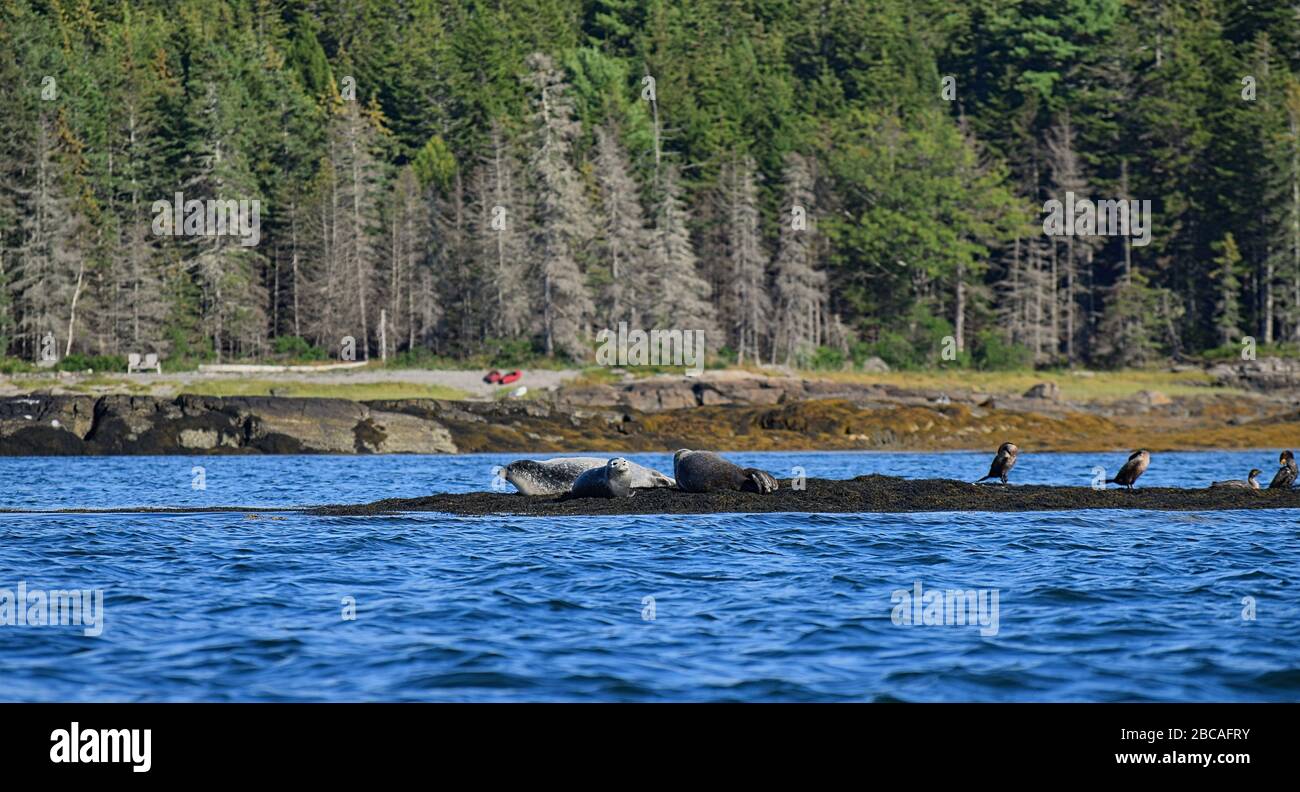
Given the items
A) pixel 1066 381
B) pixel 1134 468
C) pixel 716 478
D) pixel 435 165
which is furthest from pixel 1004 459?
pixel 435 165

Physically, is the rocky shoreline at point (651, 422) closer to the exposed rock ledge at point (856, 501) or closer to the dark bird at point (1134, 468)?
the exposed rock ledge at point (856, 501)

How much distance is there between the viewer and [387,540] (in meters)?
21.7

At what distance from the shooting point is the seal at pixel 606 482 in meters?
26.3

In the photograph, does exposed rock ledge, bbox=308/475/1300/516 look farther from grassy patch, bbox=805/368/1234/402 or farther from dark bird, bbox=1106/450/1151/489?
grassy patch, bbox=805/368/1234/402

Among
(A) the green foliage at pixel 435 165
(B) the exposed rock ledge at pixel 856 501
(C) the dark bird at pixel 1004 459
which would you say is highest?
(A) the green foliage at pixel 435 165

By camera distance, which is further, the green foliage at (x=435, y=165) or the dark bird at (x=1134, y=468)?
the green foliage at (x=435, y=165)

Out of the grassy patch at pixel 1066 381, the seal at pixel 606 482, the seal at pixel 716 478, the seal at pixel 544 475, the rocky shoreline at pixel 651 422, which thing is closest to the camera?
the seal at pixel 606 482

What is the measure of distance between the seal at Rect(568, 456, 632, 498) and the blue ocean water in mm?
1788

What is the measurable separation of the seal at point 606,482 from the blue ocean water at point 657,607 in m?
1.79

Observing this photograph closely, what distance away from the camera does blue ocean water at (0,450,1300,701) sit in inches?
492

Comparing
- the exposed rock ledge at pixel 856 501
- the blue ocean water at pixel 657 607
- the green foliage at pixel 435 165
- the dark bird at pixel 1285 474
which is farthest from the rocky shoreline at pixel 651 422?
the green foliage at pixel 435 165

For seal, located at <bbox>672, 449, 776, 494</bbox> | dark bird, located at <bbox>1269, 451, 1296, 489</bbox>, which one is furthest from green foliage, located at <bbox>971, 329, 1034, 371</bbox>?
seal, located at <bbox>672, 449, 776, 494</bbox>

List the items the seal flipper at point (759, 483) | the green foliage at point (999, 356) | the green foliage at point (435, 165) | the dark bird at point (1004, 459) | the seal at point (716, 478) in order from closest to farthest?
the seal flipper at point (759, 483)
the seal at point (716, 478)
the dark bird at point (1004, 459)
the green foliage at point (999, 356)
the green foliage at point (435, 165)
